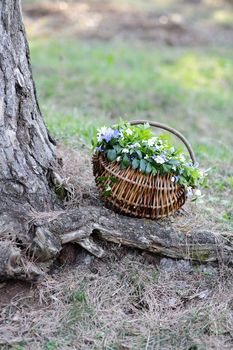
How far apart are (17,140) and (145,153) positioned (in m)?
0.72

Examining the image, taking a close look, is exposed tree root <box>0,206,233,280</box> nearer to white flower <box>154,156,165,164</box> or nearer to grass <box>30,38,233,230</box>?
white flower <box>154,156,165,164</box>

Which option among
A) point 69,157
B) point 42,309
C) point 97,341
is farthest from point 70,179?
point 97,341

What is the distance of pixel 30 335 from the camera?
2.55m

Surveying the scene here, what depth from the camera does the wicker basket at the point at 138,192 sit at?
9.40ft

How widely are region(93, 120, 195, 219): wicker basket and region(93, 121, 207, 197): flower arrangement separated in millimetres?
36

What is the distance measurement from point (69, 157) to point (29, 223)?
116 centimetres

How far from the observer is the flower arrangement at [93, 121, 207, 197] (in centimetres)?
288

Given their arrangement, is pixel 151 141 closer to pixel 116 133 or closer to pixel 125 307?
pixel 116 133

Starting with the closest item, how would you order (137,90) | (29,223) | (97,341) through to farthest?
1. (97,341)
2. (29,223)
3. (137,90)

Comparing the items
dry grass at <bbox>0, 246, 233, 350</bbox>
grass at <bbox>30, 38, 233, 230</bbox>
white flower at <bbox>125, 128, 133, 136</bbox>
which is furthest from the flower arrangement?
grass at <bbox>30, 38, 233, 230</bbox>

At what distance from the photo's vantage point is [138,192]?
9.42 ft

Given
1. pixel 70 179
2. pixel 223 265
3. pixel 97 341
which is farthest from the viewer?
pixel 70 179

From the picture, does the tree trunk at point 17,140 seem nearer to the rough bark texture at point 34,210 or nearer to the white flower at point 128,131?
the rough bark texture at point 34,210

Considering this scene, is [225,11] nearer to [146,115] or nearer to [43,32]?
[43,32]
